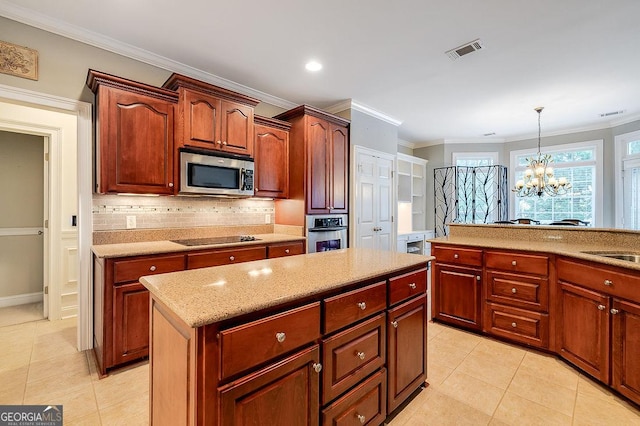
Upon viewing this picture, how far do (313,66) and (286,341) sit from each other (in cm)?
290

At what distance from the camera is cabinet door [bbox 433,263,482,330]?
2.85m

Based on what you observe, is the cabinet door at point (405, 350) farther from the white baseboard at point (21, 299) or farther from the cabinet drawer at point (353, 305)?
the white baseboard at point (21, 299)

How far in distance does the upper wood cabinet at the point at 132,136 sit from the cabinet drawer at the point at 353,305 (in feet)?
7.06

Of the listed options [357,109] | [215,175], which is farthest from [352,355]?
[357,109]

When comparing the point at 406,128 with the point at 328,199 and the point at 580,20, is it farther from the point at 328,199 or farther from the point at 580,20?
the point at 580,20

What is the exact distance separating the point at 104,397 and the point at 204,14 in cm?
286

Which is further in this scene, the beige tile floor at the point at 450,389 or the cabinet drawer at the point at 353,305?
the beige tile floor at the point at 450,389

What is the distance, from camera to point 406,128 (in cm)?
562

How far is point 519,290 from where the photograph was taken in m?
2.62

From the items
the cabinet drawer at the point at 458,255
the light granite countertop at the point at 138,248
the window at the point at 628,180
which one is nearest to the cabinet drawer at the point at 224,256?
the light granite countertop at the point at 138,248

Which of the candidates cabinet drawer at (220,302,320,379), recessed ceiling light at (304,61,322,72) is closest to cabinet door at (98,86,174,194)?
recessed ceiling light at (304,61,322,72)

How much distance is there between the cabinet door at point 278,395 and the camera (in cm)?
99

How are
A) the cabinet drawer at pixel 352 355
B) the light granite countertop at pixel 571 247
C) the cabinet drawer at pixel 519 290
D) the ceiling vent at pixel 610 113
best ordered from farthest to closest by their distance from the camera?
the ceiling vent at pixel 610 113, the cabinet drawer at pixel 519 290, the light granite countertop at pixel 571 247, the cabinet drawer at pixel 352 355

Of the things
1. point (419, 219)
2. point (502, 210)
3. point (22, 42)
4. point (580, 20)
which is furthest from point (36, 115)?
point (502, 210)
